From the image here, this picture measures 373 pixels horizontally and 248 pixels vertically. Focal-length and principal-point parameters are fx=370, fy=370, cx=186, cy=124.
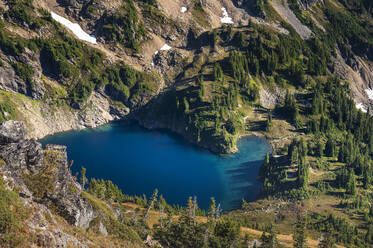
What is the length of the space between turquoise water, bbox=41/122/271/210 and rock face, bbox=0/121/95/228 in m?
81.2

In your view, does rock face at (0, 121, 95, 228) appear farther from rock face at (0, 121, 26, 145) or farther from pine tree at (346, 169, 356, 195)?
pine tree at (346, 169, 356, 195)

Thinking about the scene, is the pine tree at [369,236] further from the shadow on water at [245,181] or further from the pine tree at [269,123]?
the pine tree at [269,123]

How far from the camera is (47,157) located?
4994 cm

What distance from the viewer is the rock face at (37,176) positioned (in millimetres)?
42916

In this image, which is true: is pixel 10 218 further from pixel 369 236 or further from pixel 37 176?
pixel 369 236

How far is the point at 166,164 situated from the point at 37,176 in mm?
111088

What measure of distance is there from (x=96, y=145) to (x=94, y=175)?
36292 mm

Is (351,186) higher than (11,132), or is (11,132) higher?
(11,132)

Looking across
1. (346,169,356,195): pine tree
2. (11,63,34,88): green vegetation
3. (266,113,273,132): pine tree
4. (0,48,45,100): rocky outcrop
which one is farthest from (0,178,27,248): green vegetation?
(11,63,34,88): green vegetation

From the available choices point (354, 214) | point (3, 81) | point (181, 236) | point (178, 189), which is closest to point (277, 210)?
point (354, 214)

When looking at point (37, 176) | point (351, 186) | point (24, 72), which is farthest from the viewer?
point (24, 72)

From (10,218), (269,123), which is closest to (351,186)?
(269,123)

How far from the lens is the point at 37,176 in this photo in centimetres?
4588

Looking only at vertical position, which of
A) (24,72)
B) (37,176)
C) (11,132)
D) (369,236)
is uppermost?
(24,72)
